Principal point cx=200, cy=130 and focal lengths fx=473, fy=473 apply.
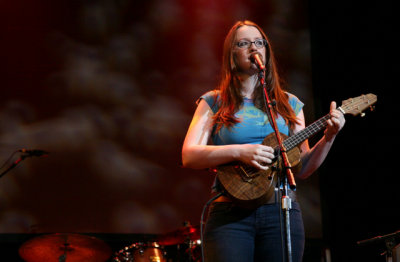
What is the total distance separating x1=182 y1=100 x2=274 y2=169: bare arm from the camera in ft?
7.35

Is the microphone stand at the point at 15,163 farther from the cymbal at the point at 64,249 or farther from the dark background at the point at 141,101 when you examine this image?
the cymbal at the point at 64,249

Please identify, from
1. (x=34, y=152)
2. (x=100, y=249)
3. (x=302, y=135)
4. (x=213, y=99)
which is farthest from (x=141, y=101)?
(x=302, y=135)

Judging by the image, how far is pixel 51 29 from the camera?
18.2ft

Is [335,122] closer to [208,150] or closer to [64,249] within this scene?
[208,150]

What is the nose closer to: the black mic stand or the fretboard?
the black mic stand

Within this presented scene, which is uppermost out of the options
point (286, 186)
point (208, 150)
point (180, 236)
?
point (180, 236)

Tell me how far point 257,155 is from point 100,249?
115 inches

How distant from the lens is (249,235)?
215cm

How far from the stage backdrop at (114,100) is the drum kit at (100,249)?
28cm

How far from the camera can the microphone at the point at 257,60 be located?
92.9 inches

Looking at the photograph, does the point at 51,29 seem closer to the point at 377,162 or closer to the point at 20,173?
the point at 20,173

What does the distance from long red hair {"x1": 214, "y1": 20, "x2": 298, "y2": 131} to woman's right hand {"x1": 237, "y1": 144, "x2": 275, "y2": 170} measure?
226 millimetres

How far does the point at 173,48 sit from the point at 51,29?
144 cm

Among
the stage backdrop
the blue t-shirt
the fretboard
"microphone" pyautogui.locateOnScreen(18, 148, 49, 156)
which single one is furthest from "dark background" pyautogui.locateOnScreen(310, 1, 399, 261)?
"microphone" pyautogui.locateOnScreen(18, 148, 49, 156)
